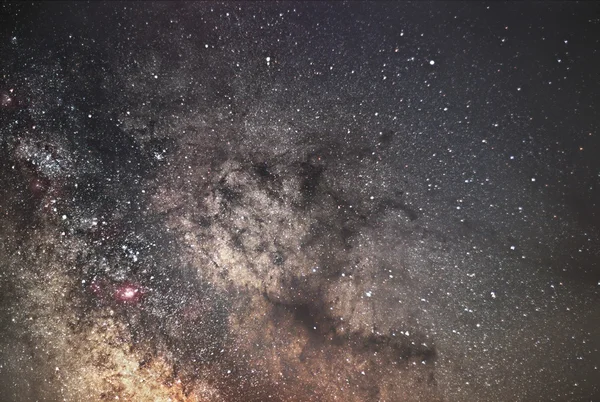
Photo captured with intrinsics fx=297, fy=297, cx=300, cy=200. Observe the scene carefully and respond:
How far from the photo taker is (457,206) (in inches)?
83.2

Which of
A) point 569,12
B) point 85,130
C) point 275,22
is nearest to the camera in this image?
point 569,12

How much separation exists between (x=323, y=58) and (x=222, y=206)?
129 cm

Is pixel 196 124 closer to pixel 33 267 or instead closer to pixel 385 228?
pixel 385 228

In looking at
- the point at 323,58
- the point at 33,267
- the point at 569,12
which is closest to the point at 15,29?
the point at 33,267

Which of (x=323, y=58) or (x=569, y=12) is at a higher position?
(x=569, y=12)

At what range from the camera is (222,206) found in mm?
2225

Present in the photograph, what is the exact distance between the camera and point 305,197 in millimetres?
2193

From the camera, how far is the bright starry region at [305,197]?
6.62 ft

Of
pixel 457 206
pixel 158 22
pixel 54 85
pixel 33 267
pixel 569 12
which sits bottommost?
pixel 33 267

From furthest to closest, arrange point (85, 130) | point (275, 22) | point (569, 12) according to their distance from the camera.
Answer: point (85, 130), point (275, 22), point (569, 12)

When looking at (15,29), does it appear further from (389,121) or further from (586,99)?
(586,99)

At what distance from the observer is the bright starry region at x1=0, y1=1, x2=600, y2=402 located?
6.62ft

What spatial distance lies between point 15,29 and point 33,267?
5.83 feet

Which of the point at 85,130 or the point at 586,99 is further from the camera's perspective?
the point at 85,130
